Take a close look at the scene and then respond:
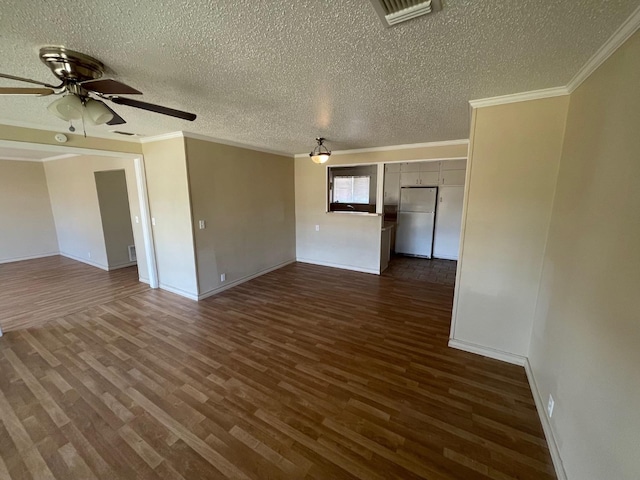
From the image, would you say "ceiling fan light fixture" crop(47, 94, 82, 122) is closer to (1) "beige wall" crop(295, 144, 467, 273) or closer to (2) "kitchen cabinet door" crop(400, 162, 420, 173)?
(1) "beige wall" crop(295, 144, 467, 273)

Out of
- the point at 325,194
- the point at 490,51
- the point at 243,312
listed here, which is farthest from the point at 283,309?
the point at 490,51

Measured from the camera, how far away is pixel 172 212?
369 cm

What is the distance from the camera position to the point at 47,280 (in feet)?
15.2

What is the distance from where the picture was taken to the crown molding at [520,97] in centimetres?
189

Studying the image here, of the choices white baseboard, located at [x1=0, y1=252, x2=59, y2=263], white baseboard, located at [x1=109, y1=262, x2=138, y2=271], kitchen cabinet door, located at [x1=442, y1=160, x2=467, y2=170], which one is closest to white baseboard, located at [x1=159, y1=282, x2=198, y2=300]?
white baseboard, located at [x1=109, y1=262, x2=138, y2=271]

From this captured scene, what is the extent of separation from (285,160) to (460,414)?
4.74m

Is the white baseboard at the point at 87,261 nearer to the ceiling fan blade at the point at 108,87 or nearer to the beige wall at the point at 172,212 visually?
the beige wall at the point at 172,212

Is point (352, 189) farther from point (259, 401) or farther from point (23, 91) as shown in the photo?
point (23, 91)

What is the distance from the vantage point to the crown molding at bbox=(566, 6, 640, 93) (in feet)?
3.63

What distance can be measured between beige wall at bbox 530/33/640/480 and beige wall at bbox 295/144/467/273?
2.90 meters

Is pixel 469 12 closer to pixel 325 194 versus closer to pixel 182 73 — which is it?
pixel 182 73

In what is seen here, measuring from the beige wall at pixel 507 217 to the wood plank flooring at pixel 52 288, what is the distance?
15.8 ft

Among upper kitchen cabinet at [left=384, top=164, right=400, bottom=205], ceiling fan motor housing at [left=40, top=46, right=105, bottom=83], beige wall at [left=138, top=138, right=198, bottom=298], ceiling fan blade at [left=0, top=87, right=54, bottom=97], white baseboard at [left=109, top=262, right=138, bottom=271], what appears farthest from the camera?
upper kitchen cabinet at [left=384, top=164, right=400, bottom=205]

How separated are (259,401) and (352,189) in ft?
13.6
